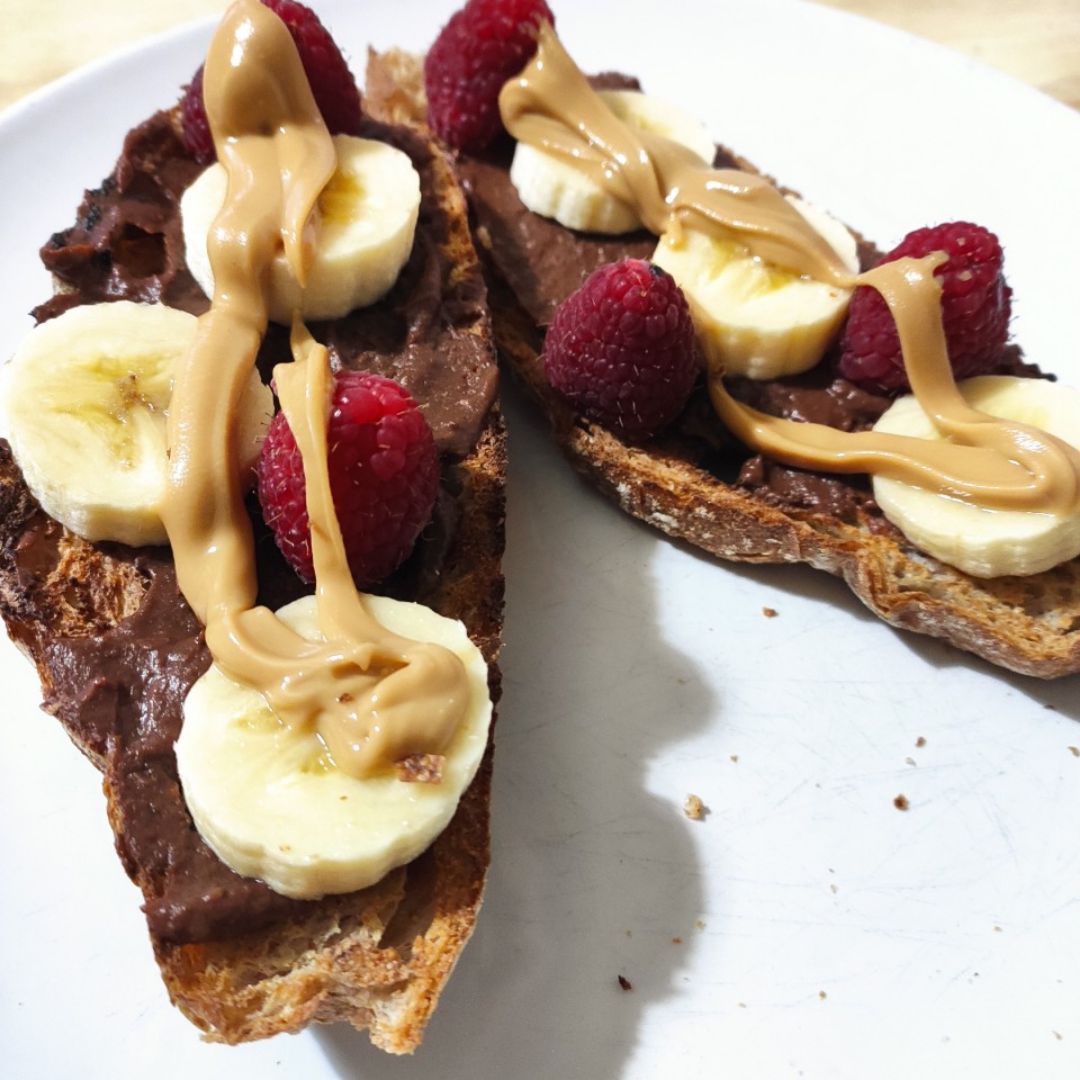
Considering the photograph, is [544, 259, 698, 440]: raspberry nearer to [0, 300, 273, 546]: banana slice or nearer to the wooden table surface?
[0, 300, 273, 546]: banana slice

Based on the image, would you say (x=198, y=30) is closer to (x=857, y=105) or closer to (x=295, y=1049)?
(x=857, y=105)

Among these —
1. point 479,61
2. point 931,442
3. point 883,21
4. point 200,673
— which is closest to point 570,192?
point 479,61

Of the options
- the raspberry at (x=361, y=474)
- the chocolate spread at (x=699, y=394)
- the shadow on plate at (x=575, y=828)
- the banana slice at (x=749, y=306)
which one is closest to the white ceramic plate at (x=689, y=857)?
the shadow on plate at (x=575, y=828)

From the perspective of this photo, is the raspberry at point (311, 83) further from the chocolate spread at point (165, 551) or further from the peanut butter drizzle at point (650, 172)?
the peanut butter drizzle at point (650, 172)

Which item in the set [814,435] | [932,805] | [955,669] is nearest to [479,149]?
[814,435]

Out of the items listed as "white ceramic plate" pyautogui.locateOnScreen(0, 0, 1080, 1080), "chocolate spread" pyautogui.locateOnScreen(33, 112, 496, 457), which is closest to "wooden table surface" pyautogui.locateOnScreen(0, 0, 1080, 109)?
"white ceramic plate" pyautogui.locateOnScreen(0, 0, 1080, 1080)
